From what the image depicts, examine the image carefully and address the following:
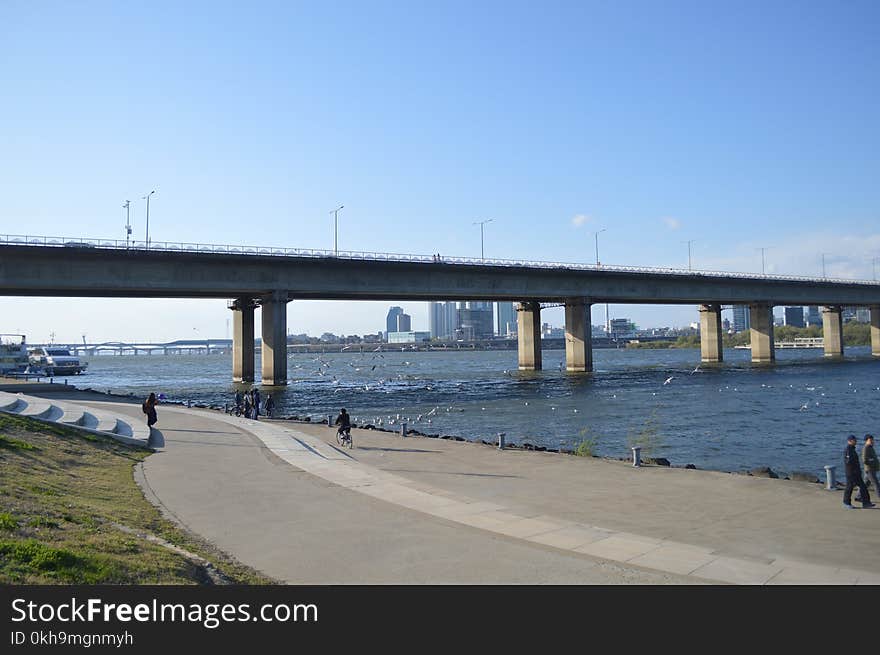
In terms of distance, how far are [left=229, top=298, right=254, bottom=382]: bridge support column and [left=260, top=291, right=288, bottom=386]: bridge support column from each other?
35.7 feet

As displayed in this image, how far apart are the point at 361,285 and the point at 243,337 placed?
2131cm

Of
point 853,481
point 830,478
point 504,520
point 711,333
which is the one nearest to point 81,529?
point 504,520

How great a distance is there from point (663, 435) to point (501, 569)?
2815 centimetres

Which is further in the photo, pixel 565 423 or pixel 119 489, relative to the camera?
pixel 565 423

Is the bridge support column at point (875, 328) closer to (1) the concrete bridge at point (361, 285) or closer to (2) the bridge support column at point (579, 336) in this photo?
(1) the concrete bridge at point (361, 285)

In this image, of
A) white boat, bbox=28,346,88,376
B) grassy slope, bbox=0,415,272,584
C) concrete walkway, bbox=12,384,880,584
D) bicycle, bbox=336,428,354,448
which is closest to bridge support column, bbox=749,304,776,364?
bicycle, bbox=336,428,354,448

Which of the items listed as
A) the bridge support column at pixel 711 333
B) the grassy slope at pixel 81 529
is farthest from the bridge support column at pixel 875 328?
the grassy slope at pixel 81 529

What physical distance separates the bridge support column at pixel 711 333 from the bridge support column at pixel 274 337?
86.4m

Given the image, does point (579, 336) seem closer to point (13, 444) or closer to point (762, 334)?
point (762, 334)

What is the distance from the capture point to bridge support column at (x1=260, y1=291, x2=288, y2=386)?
83.8 m

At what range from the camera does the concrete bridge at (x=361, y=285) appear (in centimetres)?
7125
